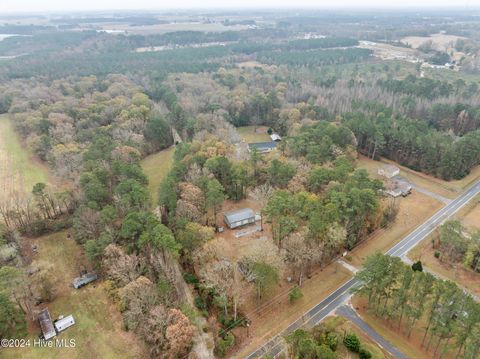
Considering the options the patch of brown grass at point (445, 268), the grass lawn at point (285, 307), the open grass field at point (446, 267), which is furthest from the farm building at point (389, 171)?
the grass lawn at point (285, 307)

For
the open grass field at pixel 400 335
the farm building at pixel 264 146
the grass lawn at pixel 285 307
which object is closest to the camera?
the open grass field at pixel 400 335

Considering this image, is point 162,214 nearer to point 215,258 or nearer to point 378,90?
point 215,258

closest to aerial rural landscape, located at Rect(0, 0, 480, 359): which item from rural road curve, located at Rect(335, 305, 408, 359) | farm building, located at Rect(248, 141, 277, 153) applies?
rural road curve, located at Rect(335, 305, 408, 359)

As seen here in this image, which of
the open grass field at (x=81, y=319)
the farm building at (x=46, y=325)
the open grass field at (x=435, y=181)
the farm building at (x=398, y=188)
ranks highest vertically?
the farm building at (x=46, y=325)

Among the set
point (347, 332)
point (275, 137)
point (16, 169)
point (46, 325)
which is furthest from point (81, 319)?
point (275, 137)

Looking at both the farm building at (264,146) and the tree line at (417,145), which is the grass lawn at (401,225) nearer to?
the tree line at (417,145)

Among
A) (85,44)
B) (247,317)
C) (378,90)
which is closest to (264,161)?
(247,317)

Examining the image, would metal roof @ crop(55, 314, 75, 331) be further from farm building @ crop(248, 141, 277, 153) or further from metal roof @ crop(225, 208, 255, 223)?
farm building @ crop(248, 141, 277, 153)
